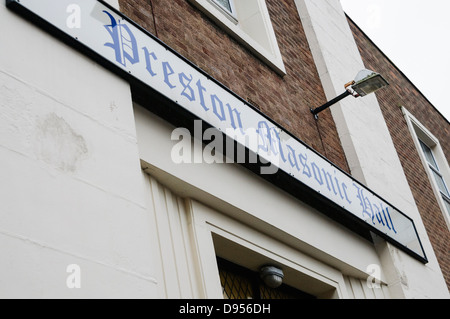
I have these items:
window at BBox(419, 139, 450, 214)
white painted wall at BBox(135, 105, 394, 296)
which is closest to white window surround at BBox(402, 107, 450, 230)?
window at BBox(419, 139, 450, 214)

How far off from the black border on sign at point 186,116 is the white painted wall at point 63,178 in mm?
58

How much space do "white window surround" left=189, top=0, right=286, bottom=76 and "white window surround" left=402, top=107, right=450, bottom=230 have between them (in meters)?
3.67

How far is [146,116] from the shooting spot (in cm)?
472

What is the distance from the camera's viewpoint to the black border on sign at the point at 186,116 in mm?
4082

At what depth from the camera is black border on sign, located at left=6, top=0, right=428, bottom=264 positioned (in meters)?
4.08

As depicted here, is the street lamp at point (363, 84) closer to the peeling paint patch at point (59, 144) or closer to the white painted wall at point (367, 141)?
the white painted wall at point (367, 141)

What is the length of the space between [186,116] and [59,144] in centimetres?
142

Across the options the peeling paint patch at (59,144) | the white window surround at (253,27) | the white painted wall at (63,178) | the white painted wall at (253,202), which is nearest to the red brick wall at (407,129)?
the white painted wall at (253,202)

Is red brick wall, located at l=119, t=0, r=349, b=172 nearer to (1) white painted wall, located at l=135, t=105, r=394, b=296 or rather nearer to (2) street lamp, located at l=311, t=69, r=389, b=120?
(2) street lamp, located at l=311, t=69, r=389, b=120

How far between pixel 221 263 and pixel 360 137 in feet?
10.6

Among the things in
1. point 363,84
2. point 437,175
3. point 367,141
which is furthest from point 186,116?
point 437,175

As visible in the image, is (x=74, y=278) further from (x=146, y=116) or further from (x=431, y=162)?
(x=431, y=162)

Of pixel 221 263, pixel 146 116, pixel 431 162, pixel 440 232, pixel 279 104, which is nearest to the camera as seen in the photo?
pixel 146 116

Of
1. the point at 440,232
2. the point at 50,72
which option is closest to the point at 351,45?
the point at 440,232
